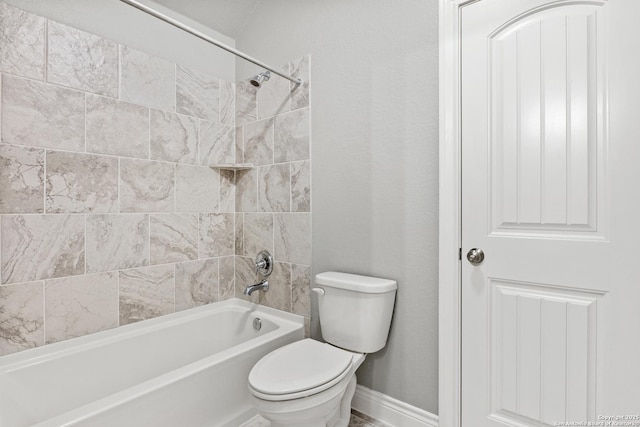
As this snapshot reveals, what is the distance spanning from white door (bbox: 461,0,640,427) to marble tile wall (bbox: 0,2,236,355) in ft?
5.21

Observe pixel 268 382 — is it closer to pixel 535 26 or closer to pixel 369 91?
pixel 369 91

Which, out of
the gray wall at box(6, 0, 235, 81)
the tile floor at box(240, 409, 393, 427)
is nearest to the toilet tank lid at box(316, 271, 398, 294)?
the tile floor at box(240, 409, 393, 427)

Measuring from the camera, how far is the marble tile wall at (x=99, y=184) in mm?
1488

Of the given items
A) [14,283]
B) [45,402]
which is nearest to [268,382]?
[45,402]

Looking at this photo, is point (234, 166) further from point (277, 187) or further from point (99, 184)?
point (99, 184)

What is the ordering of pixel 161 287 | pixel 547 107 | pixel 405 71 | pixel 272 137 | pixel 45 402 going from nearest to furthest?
1. pixel 547 107
2. pixel 45 402
3. pixel 405 71
4. pixel 161 287
5. pixel 272 137

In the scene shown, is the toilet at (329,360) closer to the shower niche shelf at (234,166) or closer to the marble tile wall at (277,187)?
the marble tile wall at (277,187)

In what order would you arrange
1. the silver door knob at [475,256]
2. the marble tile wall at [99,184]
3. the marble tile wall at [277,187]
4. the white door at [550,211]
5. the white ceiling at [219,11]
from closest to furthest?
the white door at [550,211] → the silver door knob at [475,256] → the marble tile wall at [99,184] → the marble tile wall at [277,187] → the white ceiling at [219,11]

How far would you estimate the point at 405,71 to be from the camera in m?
1.58

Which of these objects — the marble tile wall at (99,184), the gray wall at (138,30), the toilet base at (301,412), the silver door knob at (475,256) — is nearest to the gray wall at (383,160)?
the silver door knob at (475,256)

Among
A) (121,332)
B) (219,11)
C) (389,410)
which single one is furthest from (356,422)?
(219,11)

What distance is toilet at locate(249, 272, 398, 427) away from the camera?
124 cm

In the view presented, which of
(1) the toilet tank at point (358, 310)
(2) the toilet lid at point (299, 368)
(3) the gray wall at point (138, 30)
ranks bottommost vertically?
(2) the toilet lid at point (299, 368)

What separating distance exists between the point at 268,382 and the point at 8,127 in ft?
5.16
